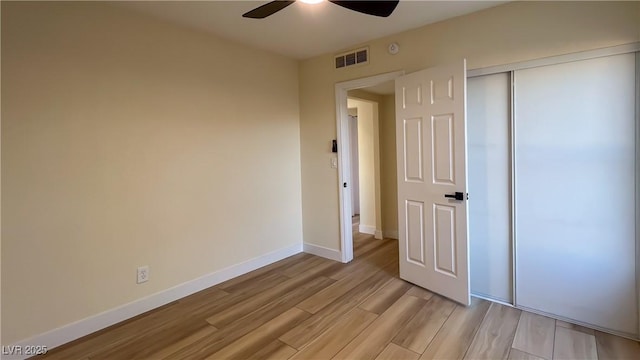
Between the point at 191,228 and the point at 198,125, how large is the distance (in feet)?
3.17

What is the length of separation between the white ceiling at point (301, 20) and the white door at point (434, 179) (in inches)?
18.7

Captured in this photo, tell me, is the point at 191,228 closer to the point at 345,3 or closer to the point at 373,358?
the point at 373,358

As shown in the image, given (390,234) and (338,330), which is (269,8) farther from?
(390,234)

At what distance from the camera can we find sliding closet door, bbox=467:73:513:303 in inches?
102

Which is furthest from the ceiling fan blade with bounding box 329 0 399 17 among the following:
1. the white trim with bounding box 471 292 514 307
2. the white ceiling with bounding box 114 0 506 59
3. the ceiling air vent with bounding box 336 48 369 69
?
the white trim with bounding box 471 292 514 307

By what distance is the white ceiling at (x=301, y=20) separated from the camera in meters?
2.50

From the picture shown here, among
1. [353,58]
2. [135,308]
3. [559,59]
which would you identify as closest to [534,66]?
[559,59]

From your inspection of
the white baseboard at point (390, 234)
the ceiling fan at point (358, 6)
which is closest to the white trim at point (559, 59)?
the ceiling fan at point (358, 6)

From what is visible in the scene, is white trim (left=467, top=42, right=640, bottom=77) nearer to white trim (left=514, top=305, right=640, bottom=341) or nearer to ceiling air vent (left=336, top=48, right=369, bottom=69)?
ceiling air vent (left=336, top=48, right=369, bottom=69)

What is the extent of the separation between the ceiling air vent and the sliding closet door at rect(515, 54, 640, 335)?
1.49 meters

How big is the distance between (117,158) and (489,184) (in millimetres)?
2996

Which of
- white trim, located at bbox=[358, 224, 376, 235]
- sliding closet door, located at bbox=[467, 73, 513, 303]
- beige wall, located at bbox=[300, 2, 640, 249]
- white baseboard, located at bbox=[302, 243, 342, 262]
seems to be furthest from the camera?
white trim, located at bbox=[358, 224, 376, 235]

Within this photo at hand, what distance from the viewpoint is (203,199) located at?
3.09 meters

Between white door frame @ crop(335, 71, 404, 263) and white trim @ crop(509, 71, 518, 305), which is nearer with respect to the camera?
white trim @ crop(509, 71, 518, 305)
